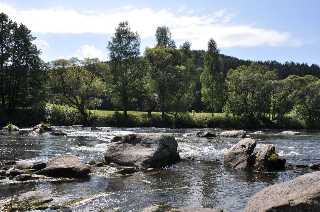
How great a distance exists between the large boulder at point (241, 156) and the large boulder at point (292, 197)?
744 centimetres

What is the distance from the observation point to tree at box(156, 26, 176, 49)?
79.4m

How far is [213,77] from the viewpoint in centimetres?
6688

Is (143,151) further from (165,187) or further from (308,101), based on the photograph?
(308,101)

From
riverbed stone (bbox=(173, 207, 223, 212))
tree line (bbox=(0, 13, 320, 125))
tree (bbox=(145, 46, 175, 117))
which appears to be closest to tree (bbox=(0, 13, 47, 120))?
tree line (bbox=(0, 13, 320, 125))

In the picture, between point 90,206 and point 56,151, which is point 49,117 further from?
point 90,206

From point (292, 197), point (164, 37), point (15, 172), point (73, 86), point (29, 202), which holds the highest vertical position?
point (164, 37)

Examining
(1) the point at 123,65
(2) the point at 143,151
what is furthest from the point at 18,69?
(2) the point at 143,151

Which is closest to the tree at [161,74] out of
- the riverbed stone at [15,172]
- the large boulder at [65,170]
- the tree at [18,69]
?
the tree at [18,69]

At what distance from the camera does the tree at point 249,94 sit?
52.6 meters

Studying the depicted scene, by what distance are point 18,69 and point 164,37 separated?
44.7m

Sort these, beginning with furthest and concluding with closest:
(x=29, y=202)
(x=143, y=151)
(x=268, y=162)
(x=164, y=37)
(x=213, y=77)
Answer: (x=164, y=37)
(x=213, y=77)
(x=143, y=151)
(x=268, y=162)
(x=29, y=202)

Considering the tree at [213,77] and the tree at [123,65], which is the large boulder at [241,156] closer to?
the tree at [123,65]

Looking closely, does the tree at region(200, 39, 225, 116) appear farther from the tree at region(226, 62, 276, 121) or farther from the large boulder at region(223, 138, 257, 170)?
the large boulder at region(223, 138, 257, 170)

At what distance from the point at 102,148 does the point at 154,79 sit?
107 feet
